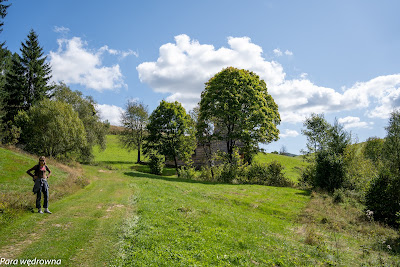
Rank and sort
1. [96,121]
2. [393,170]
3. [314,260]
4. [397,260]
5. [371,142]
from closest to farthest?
[314,260]
[397,260]
[393,170]
[96,121]
[371,142]

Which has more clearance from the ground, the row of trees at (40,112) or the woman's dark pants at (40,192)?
the row of trees at (40,112)

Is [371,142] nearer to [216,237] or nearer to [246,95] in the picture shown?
[246,95]

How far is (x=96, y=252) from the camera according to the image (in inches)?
326

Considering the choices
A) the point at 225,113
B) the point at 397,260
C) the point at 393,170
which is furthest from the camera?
the point at 225,113

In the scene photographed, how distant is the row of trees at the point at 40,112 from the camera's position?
33.6m

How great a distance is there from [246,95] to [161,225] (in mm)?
29470

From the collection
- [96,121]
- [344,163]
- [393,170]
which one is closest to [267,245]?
[393,170]

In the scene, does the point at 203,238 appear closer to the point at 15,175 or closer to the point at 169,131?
the point at 15,175

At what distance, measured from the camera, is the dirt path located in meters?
7.78

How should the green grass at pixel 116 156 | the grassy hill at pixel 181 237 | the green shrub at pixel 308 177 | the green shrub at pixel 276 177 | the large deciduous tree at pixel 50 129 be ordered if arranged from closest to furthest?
the grassy hill at pixel 181 237
the green shrub at pixel 308 177
the large deciduous tree at pixel 50 129
the green shrub at pixel 276 177
the green grass at pixel 116 156

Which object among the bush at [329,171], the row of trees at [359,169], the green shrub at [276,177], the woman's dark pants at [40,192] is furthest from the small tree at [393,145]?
the woman's dark pants at [40,192]

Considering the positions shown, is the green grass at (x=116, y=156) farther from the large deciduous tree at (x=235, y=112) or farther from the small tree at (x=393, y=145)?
the small tree at (x=393, y=145)

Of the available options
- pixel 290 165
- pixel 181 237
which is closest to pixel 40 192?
pixel 181 237

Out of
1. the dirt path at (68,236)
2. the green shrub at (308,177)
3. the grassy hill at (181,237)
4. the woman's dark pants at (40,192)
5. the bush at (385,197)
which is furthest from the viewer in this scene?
the green shrub at (308,177)
